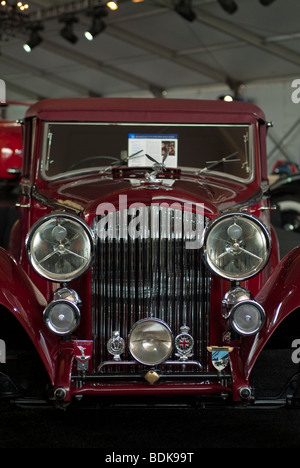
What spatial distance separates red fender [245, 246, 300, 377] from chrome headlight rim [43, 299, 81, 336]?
2.71 feet

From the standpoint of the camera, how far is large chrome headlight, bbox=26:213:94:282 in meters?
3.26

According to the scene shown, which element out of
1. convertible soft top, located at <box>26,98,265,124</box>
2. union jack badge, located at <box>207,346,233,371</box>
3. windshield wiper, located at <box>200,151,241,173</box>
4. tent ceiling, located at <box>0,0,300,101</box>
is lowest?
union jack badge, located at <box>207,346,233,371</box>

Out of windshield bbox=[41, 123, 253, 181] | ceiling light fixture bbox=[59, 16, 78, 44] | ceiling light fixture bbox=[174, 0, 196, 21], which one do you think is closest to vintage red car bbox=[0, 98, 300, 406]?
windshield bbox=[41, 123, 253, 181]

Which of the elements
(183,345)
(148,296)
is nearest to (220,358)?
(183,345)

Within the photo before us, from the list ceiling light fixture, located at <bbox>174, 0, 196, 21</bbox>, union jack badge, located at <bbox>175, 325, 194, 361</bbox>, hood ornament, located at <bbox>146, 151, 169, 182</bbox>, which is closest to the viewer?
union jack badge, located at <bbox>175, 325, 194, 361</bbox>

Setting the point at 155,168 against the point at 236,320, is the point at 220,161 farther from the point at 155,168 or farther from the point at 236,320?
the point at 236,320

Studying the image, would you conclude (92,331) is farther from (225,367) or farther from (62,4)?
(62,4)

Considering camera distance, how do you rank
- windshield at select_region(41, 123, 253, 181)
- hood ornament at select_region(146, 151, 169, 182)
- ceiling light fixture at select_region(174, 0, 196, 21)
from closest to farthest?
1. hood ornament at select_region(146, 151, 169, 182)
2. windshield at select_region(41, 123, 253, 181)
3. ceiling light fixture at select_region(174, 0, 196, 21)

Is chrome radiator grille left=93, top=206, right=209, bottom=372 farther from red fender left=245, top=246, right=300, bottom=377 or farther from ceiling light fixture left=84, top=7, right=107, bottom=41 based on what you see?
ceiling light fixture left=84, top=7, right=107, bottom=41

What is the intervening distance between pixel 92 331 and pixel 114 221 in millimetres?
554

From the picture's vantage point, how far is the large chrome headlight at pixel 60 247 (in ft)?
10.7

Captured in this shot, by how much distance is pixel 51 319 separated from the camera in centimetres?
325

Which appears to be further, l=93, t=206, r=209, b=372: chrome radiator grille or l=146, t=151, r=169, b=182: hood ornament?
l=146, t=151, r=169, b=182: hood ornament

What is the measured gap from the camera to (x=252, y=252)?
132 inches
